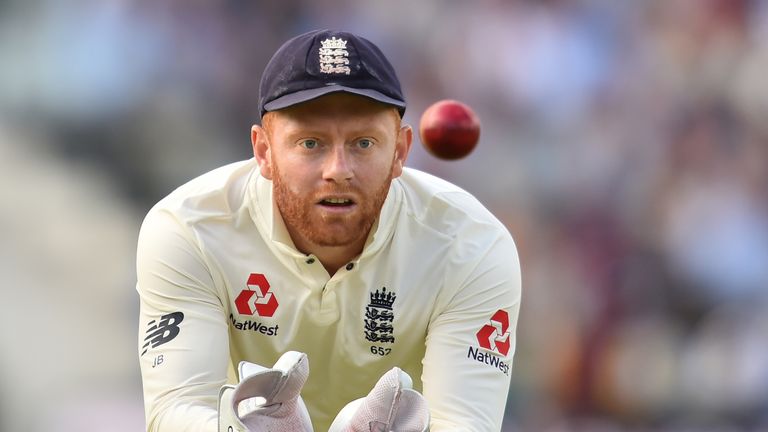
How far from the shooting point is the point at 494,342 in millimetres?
3244

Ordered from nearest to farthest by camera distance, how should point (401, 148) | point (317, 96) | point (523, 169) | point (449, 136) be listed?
point (317, 96) < point (401, 148) < point (449, 136) < point (523, 169)

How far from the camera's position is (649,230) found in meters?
6.19

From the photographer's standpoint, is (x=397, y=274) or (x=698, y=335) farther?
(x=698, y=335)

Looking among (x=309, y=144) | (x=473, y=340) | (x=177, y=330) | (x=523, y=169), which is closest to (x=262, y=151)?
(x=309, y=144)

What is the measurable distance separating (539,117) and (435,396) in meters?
3.44

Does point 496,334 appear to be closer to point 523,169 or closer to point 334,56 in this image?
point 334,56

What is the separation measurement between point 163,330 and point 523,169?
345 centimetres

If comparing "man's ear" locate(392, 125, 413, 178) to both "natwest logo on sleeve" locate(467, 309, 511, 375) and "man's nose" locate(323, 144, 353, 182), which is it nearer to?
"man's nose" locate(323, 144, 353, 182)

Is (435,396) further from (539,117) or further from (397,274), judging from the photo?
(539,117)

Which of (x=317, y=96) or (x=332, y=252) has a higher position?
(x=317, y=96)

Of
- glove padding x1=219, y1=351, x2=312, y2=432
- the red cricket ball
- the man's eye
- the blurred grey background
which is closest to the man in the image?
the man's eye

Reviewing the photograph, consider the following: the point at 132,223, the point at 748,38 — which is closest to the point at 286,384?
the point at 132,223

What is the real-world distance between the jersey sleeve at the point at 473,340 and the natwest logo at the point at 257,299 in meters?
0.43

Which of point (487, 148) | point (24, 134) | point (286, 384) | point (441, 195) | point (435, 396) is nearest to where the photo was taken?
point (286, 384)
